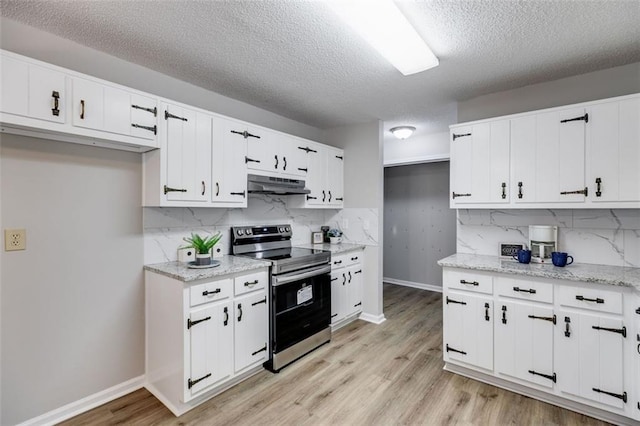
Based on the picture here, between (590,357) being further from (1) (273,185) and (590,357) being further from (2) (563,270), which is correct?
(1) (273,185)

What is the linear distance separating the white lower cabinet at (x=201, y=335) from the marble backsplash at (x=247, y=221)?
337 mm

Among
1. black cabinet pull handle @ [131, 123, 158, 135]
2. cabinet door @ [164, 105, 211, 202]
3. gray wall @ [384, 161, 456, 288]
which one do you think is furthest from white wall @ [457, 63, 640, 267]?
black cabinet pull handle @ [131, 123, 158, 135]

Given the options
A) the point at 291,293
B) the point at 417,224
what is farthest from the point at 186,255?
the point at 417,224

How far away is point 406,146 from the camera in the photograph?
5.01 metres

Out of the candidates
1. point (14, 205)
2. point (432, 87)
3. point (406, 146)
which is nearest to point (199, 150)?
point (14, 205)

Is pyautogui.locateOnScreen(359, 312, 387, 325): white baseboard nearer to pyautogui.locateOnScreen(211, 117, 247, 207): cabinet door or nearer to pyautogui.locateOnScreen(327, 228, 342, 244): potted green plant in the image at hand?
pyautogui.locateOnScreen(327, 228, 342, 244): potted green plant

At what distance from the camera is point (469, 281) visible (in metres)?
2.57

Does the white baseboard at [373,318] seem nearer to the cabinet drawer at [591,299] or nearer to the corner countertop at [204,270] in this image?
the corner countertop at [204,270]

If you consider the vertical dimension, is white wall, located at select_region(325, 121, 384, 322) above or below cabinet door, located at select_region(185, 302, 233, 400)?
above

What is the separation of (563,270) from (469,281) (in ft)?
→ 2.15

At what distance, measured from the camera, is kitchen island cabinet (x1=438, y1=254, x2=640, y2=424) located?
2.01 meters

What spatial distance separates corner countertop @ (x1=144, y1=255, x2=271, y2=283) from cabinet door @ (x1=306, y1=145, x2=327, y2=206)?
1244mm

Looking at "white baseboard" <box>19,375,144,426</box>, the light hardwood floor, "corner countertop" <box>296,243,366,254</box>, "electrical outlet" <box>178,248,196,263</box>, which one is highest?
"electrical outlet" <box>178,248,196,263</box>

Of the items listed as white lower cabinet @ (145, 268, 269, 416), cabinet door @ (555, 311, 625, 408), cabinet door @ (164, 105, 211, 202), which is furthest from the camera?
cabinet door @ (164, 105, 211, 202)
